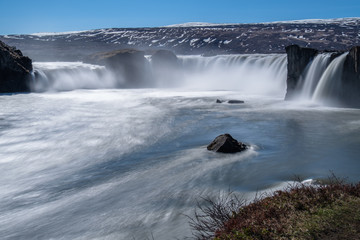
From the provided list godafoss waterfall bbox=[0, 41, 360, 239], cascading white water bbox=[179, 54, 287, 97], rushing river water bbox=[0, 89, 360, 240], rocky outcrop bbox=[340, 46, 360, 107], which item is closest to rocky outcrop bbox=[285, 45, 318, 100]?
godafoss waterfall bbox=[0, 41, 360, 239]

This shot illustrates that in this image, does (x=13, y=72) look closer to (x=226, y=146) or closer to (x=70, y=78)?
(x=70, y=78)

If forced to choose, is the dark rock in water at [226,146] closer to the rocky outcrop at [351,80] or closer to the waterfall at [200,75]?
the rocky outcrop at [351,80]

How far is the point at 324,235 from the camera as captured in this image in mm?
4477

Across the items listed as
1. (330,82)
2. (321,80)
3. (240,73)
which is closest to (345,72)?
(330,82)

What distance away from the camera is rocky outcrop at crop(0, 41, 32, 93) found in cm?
3622

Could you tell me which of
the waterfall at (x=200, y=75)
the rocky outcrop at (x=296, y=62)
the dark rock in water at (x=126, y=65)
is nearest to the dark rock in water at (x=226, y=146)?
the rocky outcrop at (x=296, y=62)

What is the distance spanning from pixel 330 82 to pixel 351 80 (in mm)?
1523

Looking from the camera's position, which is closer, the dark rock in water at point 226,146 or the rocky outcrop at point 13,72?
the dark rock in water at point 226,146

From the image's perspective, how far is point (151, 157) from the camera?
13.1 metres

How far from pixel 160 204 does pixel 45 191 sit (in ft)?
12.6

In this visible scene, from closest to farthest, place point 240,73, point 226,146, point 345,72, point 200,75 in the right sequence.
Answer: point 226,146 → point 345,72 → point 240,73 → point 200,75

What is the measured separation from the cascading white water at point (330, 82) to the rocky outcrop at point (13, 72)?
3127 cm

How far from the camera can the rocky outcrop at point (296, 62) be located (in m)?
25.9

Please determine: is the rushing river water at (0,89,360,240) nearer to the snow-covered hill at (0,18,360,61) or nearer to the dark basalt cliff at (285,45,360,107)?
the dark basalt cliff at (285,45,360,107)
